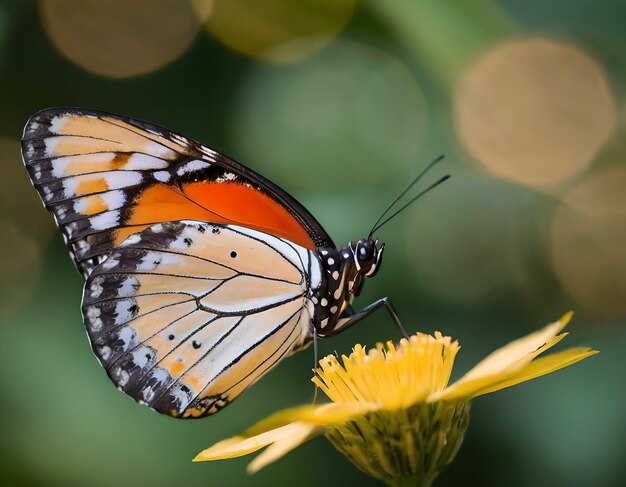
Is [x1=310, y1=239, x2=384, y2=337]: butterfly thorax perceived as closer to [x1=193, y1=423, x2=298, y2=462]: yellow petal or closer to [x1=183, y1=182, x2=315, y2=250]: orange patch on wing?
[x1=183, y1=182, x2=315, y2=250]: orange patch on wing

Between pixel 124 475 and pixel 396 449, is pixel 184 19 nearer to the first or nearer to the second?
pixel 124 475

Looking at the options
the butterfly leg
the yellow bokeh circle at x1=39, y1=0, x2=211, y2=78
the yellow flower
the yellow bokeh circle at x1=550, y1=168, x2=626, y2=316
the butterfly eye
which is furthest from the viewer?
the yellow bokeh circle at x1=39, y1=0, x2=211, y2=78

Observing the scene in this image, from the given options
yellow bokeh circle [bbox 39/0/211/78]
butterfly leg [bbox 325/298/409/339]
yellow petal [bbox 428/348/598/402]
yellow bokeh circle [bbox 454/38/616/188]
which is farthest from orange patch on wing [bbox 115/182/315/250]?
yellow bokeh circle [bbox 39/0/211/78]

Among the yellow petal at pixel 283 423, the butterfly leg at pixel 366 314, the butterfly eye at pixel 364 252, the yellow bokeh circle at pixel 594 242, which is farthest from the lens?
the yellow bokeh circle at pixel 594 242

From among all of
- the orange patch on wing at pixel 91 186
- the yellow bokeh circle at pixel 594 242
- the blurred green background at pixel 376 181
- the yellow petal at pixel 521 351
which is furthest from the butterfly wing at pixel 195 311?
the yellow bokeh circle at pixel 594 242

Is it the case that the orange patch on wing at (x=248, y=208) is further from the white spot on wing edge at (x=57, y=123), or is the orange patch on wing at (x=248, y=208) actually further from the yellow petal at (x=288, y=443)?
the yellow petal at (x=288, y=443)

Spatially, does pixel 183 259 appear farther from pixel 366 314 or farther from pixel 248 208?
pixel 366 314
